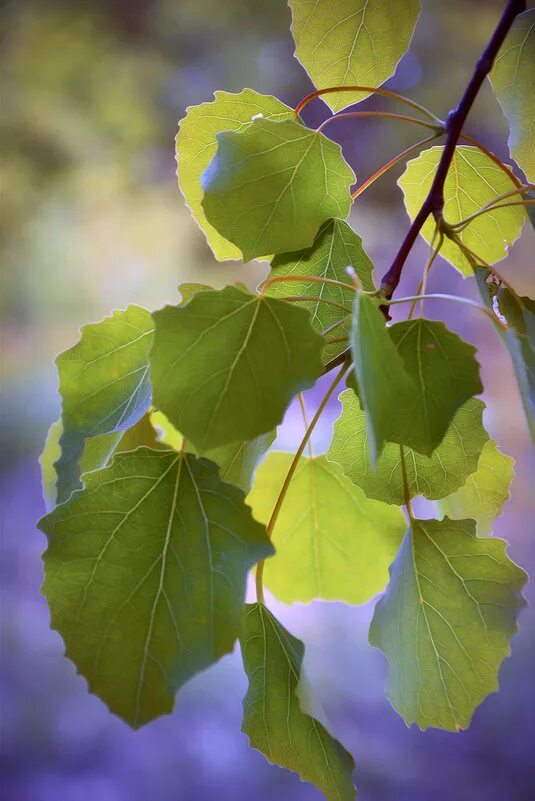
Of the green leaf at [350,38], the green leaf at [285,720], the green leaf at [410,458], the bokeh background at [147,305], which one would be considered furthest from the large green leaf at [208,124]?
the bokeh background at [147,305]

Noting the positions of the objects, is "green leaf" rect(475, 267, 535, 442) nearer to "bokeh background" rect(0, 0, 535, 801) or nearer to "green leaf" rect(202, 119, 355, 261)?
"green leaf" rect(202, 119, 355, 261)

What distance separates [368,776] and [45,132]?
3.75 ft

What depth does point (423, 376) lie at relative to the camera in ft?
1.21

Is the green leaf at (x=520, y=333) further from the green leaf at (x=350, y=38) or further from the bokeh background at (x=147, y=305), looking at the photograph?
the bokeh background at (x=147, y=305)

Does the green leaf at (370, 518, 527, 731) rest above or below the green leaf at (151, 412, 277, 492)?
below

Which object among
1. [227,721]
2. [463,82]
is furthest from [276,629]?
[463,82]

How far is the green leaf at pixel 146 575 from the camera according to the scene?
345mm

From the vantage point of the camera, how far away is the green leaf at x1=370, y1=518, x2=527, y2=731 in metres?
0.43

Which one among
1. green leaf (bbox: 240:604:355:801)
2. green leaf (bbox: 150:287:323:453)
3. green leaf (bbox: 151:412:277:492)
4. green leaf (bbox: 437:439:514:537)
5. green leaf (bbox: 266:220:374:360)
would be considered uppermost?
green leaf (bbox: 266:220:374:360)

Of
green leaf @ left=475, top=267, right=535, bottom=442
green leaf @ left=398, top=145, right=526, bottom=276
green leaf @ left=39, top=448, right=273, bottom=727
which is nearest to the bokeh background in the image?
green leaf @ left=398, top=145, right=526, bottom=276

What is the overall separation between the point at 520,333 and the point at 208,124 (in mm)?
239

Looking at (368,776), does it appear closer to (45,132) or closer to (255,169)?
(255,169)

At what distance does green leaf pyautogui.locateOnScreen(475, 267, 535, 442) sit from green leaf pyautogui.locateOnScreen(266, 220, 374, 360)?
0.07m

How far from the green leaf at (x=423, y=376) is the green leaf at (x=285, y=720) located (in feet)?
0.46
